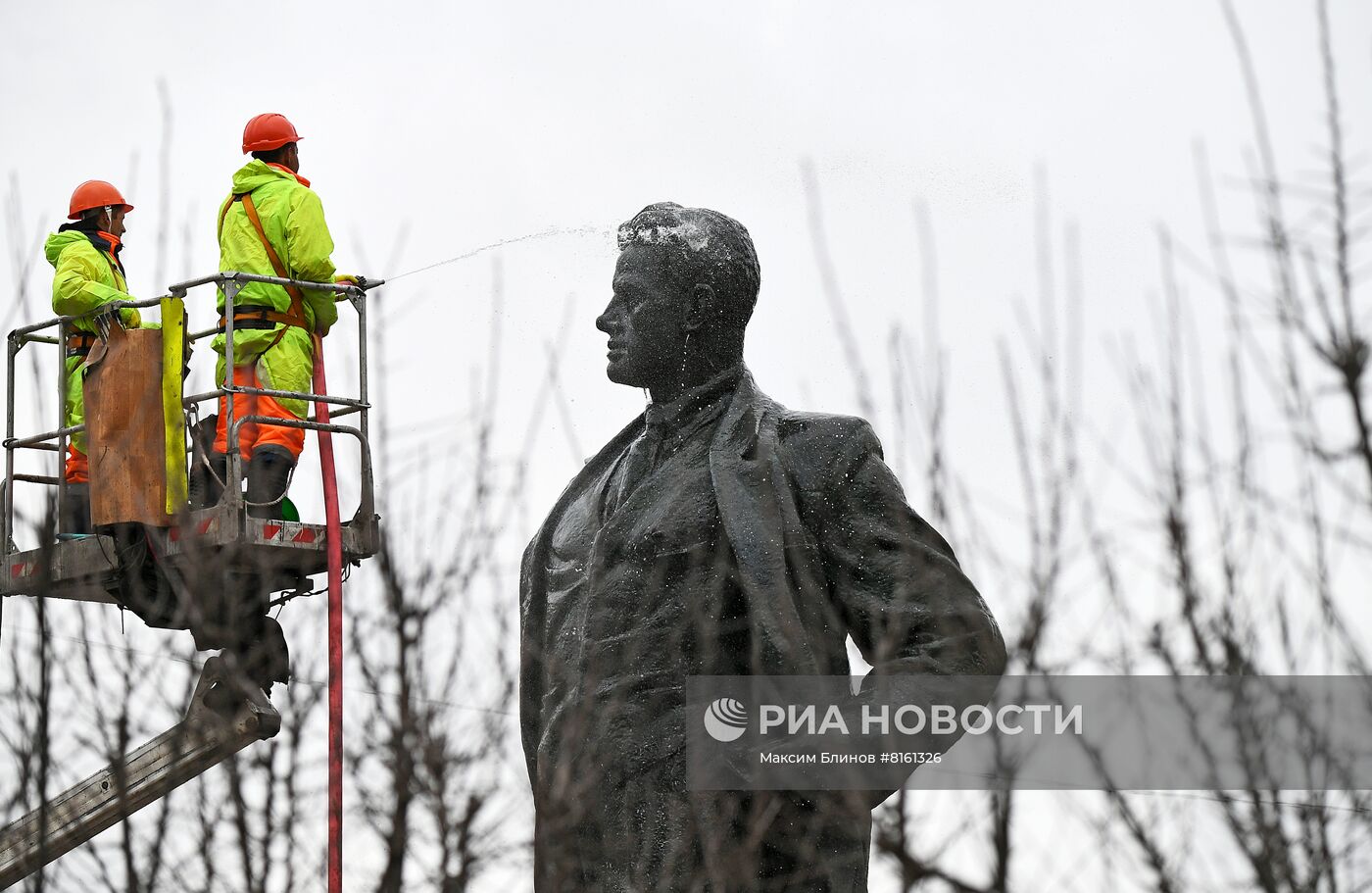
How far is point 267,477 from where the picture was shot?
39.8ft

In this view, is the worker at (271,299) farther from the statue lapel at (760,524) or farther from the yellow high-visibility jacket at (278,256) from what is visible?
the statue lapel at (760,524)

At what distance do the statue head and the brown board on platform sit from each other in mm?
5049

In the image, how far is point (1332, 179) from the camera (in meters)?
7.41

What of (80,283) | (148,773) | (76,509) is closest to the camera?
(148,773)

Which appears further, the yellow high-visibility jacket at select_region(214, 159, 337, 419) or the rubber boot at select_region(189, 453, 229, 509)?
the rubber boot at select_region(189, 453, 229, 509)

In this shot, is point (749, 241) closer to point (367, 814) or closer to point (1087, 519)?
point (1087, 519)

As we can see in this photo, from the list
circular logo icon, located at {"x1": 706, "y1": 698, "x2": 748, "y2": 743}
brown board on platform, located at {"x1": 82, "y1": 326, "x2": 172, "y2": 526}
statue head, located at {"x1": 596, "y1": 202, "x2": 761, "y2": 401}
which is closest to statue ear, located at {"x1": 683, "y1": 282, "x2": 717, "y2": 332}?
statue head, located at {"x1": 596, "y1": 202, "x2": 761, "y2": 401}

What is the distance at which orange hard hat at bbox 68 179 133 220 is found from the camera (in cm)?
1291

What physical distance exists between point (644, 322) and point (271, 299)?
14.9 ft

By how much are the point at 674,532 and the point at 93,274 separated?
19.4ft

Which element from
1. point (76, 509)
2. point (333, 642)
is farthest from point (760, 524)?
point (76, 509)

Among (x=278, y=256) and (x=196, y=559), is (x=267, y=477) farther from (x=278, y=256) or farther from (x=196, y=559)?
(x=196, y=559)

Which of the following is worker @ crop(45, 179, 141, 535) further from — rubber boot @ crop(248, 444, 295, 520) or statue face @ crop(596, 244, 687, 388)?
statue face @ crop(596, 244, 687, 388)

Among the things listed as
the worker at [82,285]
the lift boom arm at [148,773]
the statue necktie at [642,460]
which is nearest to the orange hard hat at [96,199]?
the worker at [82,285]
